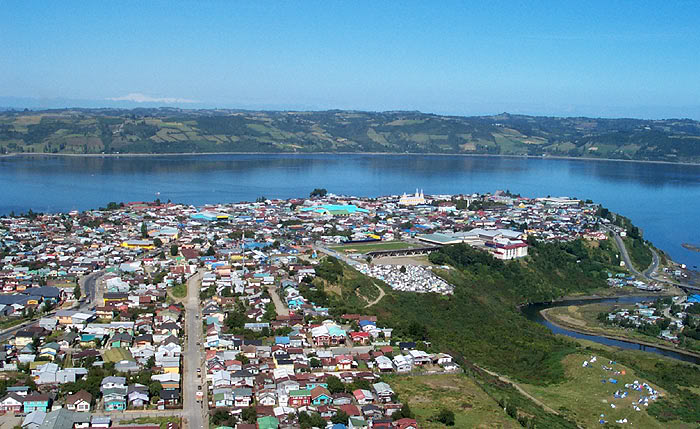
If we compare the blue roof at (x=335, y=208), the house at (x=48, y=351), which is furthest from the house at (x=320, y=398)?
the blue roof at (x=335, y=208)

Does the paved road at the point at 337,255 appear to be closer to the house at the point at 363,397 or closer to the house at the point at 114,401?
the house at the point at 363,397

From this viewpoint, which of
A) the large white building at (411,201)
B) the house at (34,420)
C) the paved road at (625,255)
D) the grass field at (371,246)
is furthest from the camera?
the large white building at (411,201)

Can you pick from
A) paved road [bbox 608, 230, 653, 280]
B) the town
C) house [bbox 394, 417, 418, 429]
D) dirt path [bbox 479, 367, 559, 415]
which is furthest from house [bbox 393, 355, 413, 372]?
paved road [bbox 608, 230, 653, 280]

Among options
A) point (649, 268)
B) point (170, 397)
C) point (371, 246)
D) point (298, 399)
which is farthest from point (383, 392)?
point (649, 268)

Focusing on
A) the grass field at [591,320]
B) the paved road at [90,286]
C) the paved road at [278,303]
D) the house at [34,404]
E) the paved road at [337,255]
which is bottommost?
the grass field at [591,320]

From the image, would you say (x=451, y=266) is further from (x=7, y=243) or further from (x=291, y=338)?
(x=7, y=243)

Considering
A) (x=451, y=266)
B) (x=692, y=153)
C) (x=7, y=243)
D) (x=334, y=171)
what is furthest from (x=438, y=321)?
(x=692, y=153)

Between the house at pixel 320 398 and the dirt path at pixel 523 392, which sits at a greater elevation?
the house at pixel 320 398

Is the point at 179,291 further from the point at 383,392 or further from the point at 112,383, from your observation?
the point at 383,392
